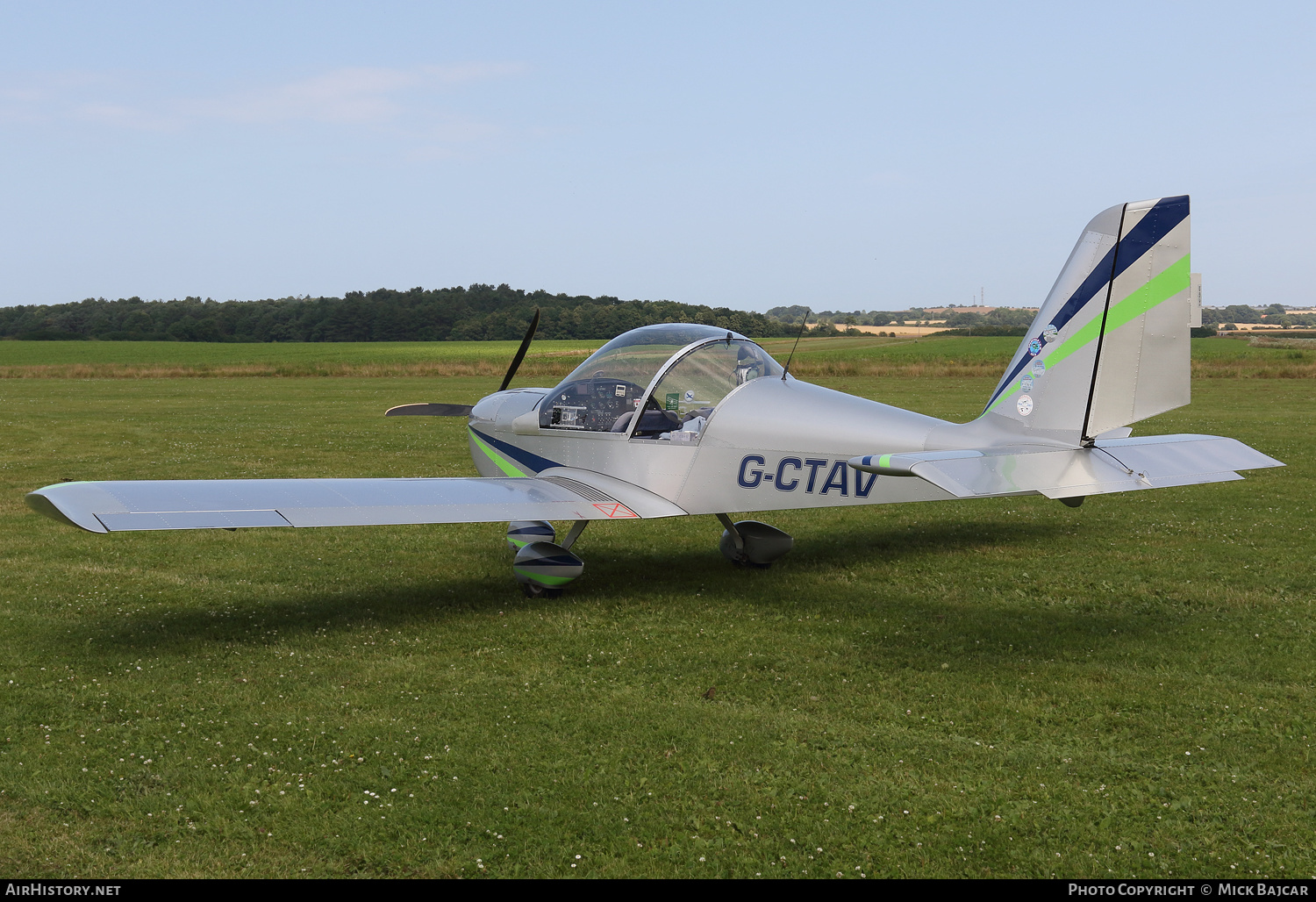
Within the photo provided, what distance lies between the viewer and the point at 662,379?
8.16m

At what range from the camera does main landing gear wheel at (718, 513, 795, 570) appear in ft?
30.3

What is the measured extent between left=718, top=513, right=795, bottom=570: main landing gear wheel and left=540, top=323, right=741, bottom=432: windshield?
5.05 feet

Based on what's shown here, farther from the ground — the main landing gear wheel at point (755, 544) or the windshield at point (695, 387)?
the windshield at point (695, 387)

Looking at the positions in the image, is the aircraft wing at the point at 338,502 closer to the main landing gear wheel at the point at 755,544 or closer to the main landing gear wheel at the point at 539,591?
the main landing gear wheel at the point at 539,591

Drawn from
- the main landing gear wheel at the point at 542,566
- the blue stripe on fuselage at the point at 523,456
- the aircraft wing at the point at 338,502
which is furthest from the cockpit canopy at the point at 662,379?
the main landing gear wheel at the point at 542,566

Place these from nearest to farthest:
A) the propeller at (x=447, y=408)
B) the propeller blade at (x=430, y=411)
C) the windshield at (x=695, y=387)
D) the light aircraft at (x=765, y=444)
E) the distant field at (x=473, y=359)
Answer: the light aircraft at (x=765, y=444), the windshield at (x=695, y=387), the propeller at (x=447, y=408), the propeller blade at (x=430, y=411), the distant field at (x=473, y=359)

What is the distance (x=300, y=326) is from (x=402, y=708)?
97.0m

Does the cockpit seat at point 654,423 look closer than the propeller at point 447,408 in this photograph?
Yes

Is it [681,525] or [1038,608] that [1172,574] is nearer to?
[1038,608]

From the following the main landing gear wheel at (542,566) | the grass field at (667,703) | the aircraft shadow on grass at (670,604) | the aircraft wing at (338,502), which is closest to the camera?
the grass field at (667,703)

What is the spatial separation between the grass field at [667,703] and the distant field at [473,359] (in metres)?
14.5

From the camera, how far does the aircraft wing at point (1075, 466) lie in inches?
218

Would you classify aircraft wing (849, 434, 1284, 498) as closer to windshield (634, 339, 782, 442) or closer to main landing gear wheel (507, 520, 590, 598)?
windshield (634, 339, 782, 442)
